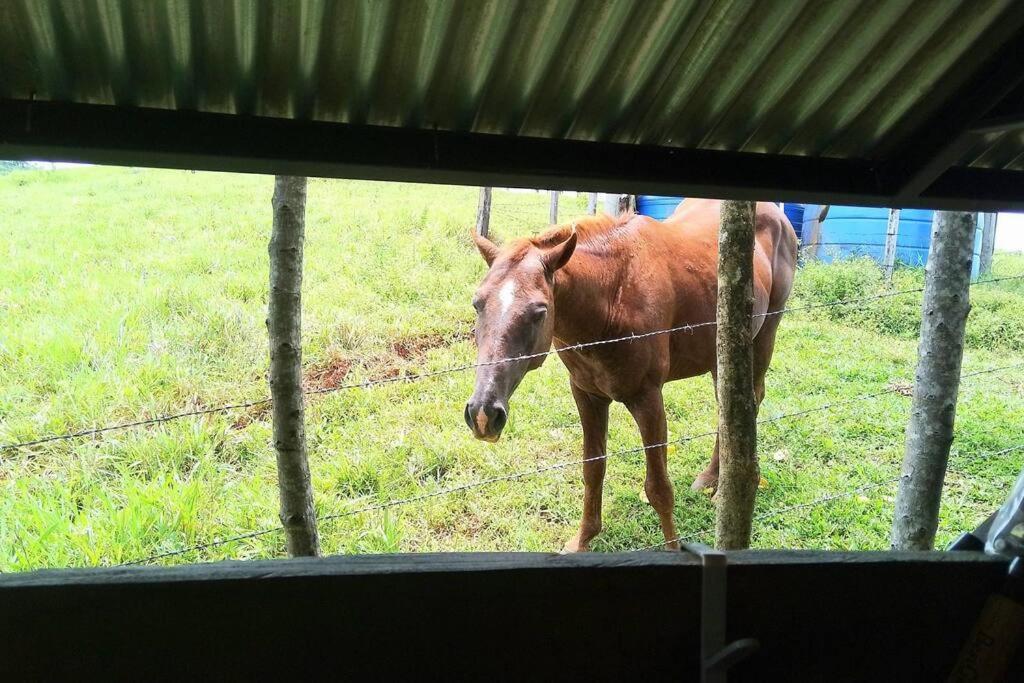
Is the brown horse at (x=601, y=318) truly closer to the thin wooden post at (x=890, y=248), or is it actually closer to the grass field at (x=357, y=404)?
the grass field at (x=357, y=404)

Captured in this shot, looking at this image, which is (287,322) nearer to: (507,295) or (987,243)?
(507,295)

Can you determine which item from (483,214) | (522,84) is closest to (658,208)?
(483,214)

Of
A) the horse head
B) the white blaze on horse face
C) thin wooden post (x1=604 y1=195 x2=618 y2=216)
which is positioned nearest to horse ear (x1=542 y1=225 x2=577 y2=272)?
the horse head

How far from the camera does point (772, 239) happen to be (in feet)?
20.7

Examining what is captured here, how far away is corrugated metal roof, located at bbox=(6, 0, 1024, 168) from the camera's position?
160cm

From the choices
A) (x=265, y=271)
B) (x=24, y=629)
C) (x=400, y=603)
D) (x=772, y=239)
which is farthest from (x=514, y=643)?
(x=265, y=271)

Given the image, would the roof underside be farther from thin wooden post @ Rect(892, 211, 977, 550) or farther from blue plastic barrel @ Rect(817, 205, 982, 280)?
blue plastic barrel @ Rect(817, 205, 982, 280)

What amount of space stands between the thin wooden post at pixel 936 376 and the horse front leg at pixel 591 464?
1.76 m

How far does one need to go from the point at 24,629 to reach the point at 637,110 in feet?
5.73

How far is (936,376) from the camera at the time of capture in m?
3.47

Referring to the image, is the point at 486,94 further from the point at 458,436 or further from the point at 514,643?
the point at 458,436

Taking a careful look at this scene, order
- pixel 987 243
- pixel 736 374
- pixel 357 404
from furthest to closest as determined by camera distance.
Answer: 1. pixel 987 243
2. pixel 357 404
3. pixel 736 374

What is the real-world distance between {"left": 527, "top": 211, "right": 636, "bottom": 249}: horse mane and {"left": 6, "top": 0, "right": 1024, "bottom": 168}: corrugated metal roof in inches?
86.7

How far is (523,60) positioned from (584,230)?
2.92 meters
